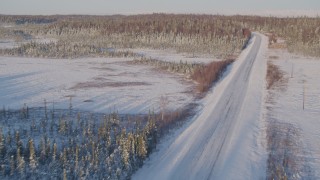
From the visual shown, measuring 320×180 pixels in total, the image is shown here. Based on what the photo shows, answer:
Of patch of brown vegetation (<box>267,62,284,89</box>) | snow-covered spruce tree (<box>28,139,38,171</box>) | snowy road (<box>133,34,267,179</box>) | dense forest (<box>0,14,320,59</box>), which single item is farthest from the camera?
dense forest (<box>0,14,320,59</box>)

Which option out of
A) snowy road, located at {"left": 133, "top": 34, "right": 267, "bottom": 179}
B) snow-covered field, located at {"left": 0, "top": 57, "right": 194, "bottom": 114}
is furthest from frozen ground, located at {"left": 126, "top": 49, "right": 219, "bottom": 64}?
snowy road, located at {"left": 133, "top": 34, "right": 267, "bottom": 179}

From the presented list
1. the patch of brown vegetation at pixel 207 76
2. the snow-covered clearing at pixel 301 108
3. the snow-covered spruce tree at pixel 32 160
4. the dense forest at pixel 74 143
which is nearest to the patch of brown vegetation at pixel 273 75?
the snow-covered clearing at pixel 301 108

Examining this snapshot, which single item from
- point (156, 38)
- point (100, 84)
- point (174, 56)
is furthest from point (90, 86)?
point (156, 38)

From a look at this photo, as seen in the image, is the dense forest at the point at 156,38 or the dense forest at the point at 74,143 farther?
the dense forest at the point at 156,38

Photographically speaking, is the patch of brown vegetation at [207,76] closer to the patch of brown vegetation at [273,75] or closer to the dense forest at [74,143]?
the patch of brown vegetation at [273,75]

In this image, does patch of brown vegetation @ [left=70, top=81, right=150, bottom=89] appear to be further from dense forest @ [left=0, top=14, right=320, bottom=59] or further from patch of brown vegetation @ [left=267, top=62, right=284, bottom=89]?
dense forest @ [left=0, top=14, right=320, bottom=59]
